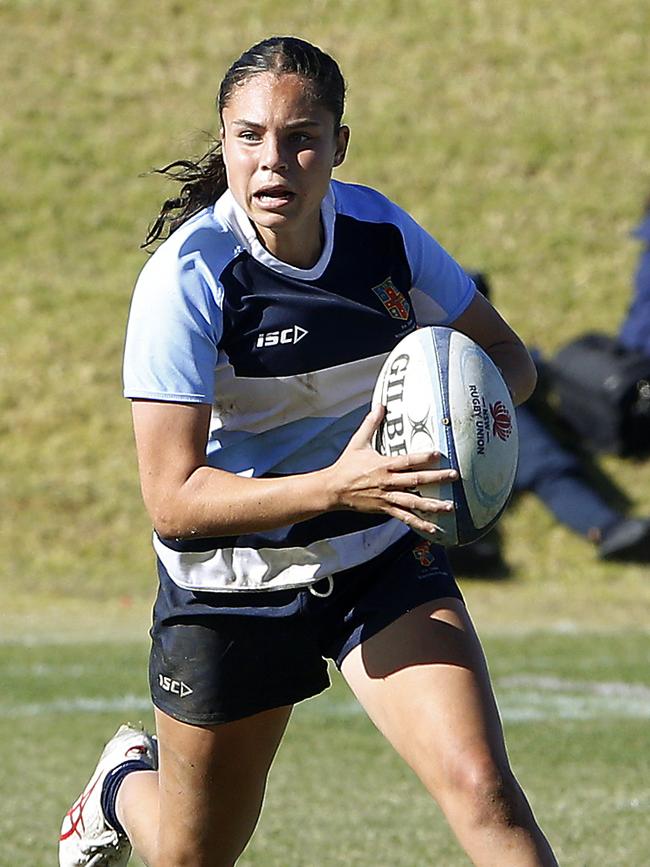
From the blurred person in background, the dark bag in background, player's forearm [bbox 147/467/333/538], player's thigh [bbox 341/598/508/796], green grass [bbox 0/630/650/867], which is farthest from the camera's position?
the dark bag in background

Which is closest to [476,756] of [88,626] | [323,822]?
[323,822]

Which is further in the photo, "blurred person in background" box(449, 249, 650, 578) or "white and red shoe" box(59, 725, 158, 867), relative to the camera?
"blurred person in background" box(449, 249, 650, 578)

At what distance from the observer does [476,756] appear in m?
3.13

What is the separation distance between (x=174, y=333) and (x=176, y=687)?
80cm

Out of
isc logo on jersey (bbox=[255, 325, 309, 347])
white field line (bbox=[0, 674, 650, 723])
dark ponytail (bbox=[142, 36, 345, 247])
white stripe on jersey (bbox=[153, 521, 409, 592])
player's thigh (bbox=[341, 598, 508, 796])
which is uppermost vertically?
dark ponytail (bbox=[142, 36, 345, 247])

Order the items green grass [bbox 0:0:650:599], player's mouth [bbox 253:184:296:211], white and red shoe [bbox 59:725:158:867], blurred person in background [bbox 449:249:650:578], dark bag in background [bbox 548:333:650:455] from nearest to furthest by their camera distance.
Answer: player's mouth [bbox 253:184:296:211]
white and red shoe [bbox 59:725:158:867]
blurred person in background [bbox 449:249:650:578]
dark bag in background [bbox 548:333:650:455]
green grass [bbox 0:0:650:599]

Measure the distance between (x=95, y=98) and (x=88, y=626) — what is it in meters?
10.5

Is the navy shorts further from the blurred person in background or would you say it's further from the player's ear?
the blurred person in background

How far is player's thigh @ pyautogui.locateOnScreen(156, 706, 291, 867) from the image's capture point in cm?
352

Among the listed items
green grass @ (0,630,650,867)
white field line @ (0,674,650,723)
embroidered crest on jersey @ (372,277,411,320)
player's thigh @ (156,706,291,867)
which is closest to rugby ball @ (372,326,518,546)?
embroidered crest on jersey @ (372,277,411,320)

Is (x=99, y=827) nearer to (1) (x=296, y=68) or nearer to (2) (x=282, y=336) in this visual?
(2) (x=282, y=336)

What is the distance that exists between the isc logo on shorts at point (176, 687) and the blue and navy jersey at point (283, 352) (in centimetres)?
21

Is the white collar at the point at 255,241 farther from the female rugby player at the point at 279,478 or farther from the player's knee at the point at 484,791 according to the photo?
the player's knee at the point at 484,791

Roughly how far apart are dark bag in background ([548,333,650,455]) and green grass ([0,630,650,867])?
3857 millimetres
